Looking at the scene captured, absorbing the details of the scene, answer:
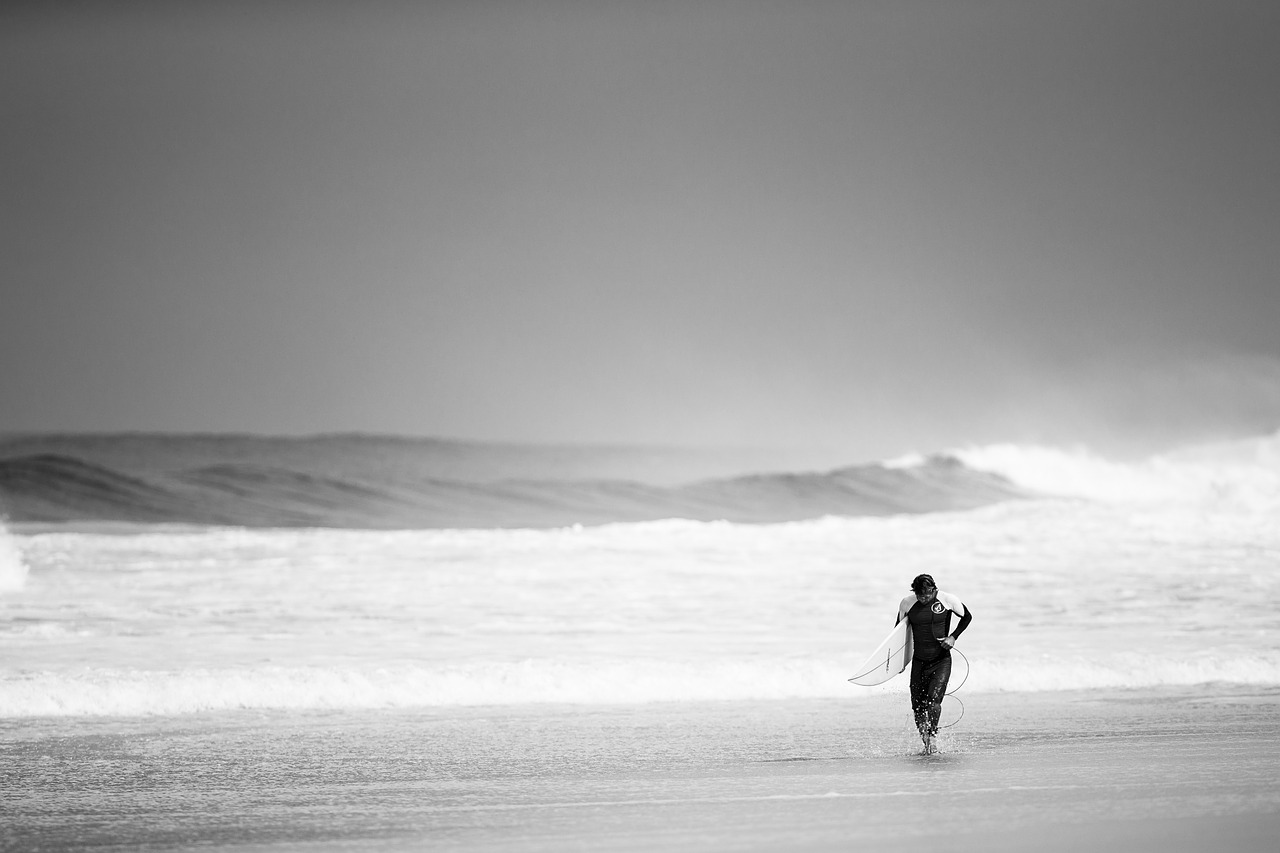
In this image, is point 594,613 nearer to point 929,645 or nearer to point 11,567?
point 929,645

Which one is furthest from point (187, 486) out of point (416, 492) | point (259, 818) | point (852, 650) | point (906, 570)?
point (259, 818)

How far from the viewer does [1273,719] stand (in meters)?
8.80

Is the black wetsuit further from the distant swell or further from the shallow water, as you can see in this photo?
the distant swell

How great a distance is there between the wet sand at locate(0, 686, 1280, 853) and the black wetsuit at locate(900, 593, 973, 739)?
0.28 meters

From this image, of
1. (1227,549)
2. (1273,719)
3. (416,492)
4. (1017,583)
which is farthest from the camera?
(416,492)

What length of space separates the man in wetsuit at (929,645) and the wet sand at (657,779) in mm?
293

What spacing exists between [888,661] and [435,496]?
2721 cm

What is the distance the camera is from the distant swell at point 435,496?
31094mm

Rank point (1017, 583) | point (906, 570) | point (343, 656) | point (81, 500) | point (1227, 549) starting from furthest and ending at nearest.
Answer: point (81, 500), point (1227, 549), point (906, 570), point (1017, 583), point (343, 656)

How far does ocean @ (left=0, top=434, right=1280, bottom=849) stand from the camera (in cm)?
626

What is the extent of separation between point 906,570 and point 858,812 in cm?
1247

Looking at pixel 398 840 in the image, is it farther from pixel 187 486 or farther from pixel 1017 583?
pixel 187 486

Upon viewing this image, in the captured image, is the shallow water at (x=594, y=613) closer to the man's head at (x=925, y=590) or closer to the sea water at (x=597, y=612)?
the sea water at (x=597, y=612)

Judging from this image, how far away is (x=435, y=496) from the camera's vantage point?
34.1 m
